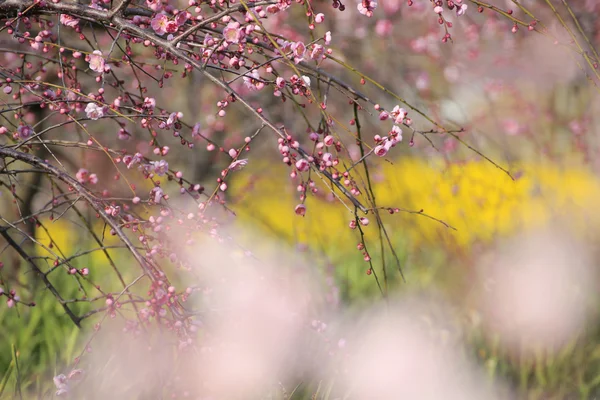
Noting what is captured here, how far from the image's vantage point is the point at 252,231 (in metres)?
5.25

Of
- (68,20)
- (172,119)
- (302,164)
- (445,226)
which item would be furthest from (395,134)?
(445,226)

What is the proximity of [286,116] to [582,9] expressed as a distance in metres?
2.16

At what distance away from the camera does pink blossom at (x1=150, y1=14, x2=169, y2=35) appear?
186 cm

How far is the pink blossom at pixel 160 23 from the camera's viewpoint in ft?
6.10

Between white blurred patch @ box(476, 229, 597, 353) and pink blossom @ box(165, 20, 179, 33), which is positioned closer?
pink blossom @ box(165, 20, 179, 33)

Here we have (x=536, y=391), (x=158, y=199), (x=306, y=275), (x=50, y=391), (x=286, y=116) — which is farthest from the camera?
(x=286, y=116)

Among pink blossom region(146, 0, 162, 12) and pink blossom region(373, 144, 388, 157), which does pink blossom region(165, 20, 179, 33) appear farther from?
pink blossom region(373, 144, 388, 157)

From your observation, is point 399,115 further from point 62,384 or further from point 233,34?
point 62,384

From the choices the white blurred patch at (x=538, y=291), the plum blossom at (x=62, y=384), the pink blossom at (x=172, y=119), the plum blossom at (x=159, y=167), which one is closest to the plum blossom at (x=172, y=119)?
the pink blossom at (x=172, y=119)

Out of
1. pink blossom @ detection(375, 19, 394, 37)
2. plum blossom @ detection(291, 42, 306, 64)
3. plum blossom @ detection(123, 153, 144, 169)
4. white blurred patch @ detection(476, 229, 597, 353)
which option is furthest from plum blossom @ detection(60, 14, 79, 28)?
pink blossom @ detection(375, 19, 394, 37)

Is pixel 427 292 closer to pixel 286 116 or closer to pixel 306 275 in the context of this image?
pixel 306 275

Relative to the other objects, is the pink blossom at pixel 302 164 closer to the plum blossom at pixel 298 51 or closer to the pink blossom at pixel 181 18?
the plum blossom at pixel 298 51

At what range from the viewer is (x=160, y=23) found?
6.15ft

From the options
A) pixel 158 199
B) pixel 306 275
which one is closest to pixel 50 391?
pixel 158 199
